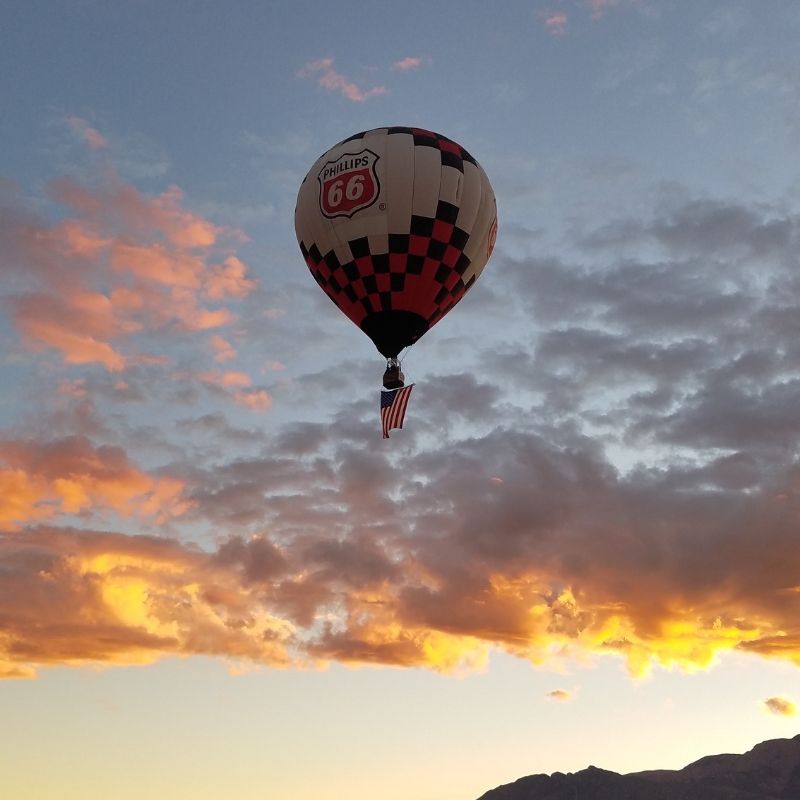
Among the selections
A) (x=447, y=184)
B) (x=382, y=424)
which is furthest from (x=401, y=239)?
(x=382, y=424)

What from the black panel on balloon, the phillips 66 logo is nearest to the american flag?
the black panel on balloon

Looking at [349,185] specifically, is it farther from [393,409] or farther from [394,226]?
[393,409]

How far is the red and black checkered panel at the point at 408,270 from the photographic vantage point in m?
51.6

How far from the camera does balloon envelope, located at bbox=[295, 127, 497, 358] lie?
51.3 metres

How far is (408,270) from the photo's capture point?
51938mm

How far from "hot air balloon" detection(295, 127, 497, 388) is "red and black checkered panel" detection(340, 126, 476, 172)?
69 millimetres

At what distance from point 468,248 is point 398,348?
681cm

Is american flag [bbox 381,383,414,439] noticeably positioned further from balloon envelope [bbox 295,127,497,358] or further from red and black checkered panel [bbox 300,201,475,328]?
red and black checkered panel [bbox 300,201,475,328]

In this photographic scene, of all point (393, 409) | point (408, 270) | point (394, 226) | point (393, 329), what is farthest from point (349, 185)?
point (393, 409)

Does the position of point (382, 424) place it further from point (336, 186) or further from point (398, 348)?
point (336, 186)

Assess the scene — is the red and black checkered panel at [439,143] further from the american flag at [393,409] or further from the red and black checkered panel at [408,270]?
the american flag at [393,409]

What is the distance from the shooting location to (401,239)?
51.3 metres

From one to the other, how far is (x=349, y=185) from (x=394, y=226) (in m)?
3.43

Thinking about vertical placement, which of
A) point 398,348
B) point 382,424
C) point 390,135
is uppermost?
point 390,135
